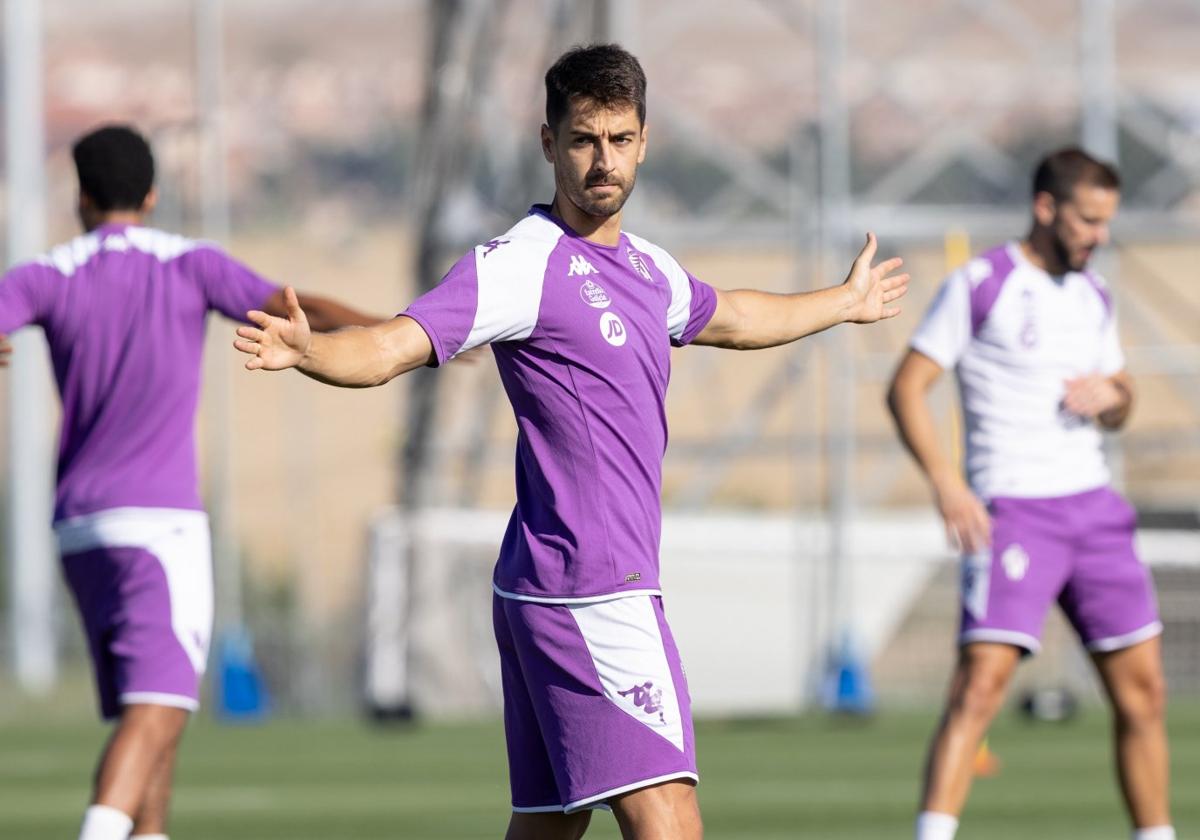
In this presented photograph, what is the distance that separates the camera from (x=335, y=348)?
17.3ft

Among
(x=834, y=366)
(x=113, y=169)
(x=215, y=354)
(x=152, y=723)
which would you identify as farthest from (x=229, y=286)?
(x=215, y=354)

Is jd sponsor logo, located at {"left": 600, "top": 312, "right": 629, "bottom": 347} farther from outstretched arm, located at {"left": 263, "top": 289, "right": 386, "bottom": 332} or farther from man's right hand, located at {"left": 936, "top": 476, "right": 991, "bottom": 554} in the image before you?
man's right hand, located at {"left": 936, "top": 476, "right": 991, "bottom": 554}

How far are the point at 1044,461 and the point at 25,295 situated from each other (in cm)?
334

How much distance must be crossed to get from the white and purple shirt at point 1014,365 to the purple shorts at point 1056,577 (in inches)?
3.4

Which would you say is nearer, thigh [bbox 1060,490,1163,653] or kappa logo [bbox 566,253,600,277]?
kappa logo [bbox 566,253,600,277]

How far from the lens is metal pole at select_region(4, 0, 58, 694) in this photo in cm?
2545

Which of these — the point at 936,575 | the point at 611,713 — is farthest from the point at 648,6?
the point at 611,713

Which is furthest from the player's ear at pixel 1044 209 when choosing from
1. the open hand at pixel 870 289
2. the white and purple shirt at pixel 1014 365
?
the open hand at pixel 870 289

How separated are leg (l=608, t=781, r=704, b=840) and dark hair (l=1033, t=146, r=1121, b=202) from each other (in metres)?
3.45

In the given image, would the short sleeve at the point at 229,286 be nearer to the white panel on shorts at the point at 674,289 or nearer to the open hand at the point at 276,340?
the white panel on shorts at the point at 674,289

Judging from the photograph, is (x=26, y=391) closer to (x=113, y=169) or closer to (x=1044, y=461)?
(x=1044, y=461)

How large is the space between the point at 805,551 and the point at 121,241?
12929 mm

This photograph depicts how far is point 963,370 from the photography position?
8.65 metres

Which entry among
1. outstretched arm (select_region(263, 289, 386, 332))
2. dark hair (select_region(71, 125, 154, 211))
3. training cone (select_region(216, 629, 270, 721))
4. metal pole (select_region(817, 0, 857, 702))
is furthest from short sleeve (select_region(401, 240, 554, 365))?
training cone (select_region(216, 629, 270, 721))
